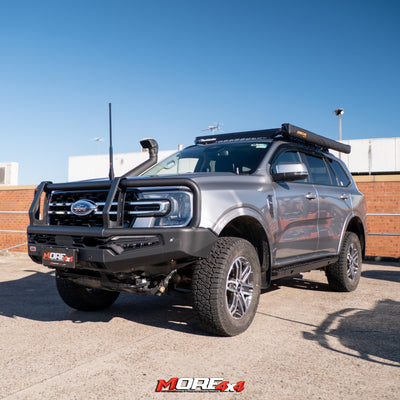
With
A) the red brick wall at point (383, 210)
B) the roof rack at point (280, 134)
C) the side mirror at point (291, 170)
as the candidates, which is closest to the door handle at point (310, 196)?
the roof rack at point (280, 134)

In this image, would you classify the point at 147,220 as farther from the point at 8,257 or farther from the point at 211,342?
the point at 8,257

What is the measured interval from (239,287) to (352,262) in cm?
307

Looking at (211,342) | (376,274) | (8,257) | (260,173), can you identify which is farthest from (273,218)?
(8,257)

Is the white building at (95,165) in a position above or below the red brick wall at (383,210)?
above

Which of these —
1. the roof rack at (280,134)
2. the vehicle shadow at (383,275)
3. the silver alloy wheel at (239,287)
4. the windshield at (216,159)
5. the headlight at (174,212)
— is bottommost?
the vehicle shadow at (383,275)

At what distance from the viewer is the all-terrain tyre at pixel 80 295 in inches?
194

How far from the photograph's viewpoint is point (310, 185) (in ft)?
18.8

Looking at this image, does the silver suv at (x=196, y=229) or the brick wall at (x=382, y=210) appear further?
the brick wall at (x=382, y=210)

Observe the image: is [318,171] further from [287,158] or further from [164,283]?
[164,283]

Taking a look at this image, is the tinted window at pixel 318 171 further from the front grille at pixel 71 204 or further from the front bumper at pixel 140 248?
the front grille at pixel 71 204

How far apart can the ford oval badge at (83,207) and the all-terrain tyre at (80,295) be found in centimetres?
104

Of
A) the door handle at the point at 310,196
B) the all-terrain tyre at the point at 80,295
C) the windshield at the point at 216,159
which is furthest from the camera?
the door handle at the point at 310,196

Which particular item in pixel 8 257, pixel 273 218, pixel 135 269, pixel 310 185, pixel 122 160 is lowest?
pixel 8 257

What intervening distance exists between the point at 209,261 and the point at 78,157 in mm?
34740
